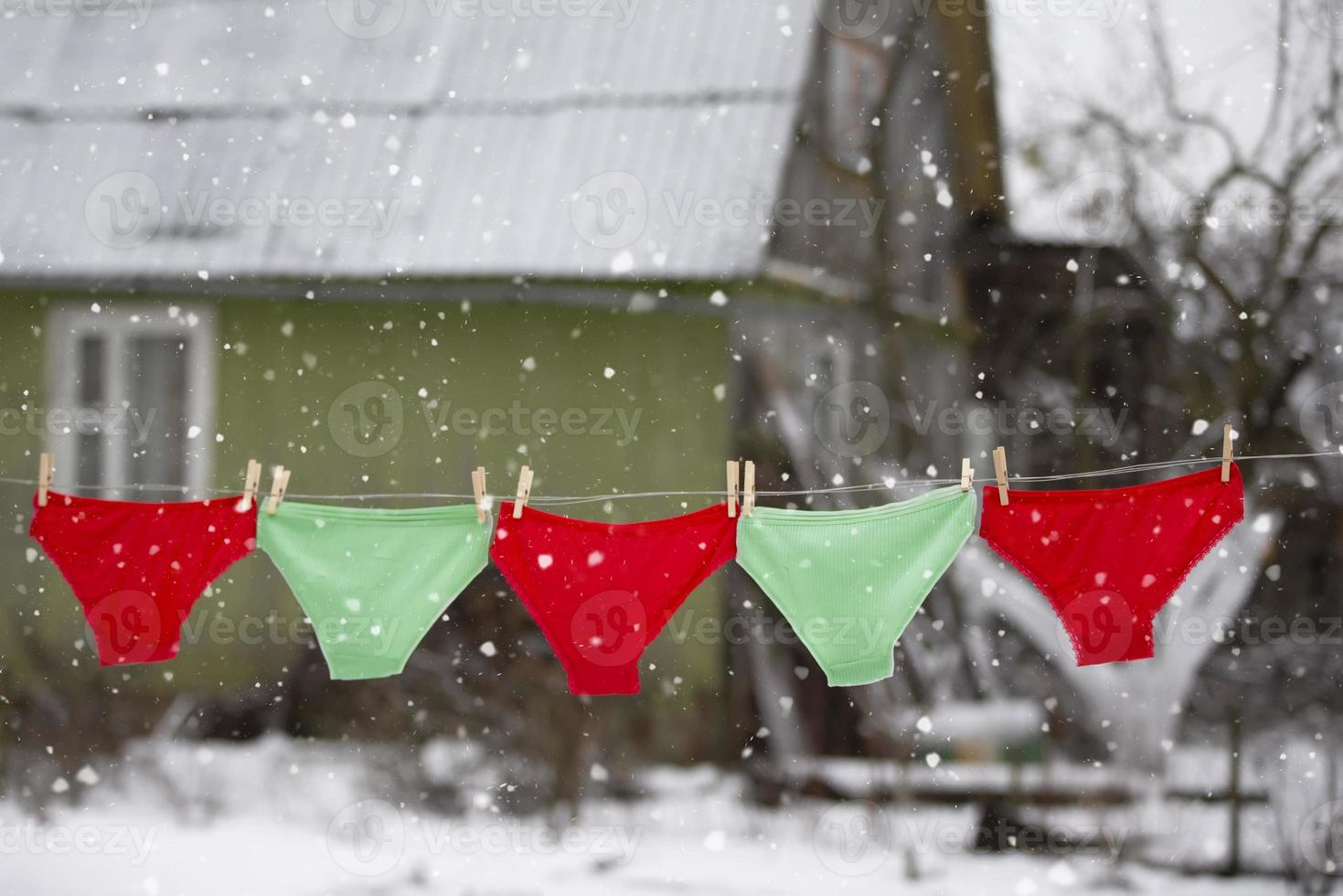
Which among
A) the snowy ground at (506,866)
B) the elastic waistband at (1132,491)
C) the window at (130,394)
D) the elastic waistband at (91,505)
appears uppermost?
the window at (130,394)

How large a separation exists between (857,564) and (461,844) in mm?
1877

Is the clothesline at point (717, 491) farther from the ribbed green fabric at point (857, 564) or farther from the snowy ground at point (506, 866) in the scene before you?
the snowy ground at point (506, 866)

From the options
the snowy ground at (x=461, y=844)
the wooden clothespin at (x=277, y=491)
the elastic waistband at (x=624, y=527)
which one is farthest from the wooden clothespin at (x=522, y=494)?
the snowy ground at (x=461, y=844)

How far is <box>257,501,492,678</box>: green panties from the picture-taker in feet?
10.4

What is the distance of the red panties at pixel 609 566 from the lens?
3131 millimetres

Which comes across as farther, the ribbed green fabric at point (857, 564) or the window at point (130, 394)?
the window at point (130, 394)

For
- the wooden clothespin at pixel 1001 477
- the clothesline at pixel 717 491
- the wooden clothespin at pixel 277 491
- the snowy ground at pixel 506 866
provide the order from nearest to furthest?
the wooden clothespin at pixel 1001 477
the wooden clothespin at pixel 277 491
the clothesline at pixel 717 491
the snowy ground at pixel 506 866

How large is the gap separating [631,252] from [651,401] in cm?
52

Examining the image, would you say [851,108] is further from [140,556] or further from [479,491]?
[140,556]

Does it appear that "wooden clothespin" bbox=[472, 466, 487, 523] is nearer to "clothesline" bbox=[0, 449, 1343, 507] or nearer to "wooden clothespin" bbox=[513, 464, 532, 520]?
"wooden clothespin" bbox=[513, 464, 532, 520]

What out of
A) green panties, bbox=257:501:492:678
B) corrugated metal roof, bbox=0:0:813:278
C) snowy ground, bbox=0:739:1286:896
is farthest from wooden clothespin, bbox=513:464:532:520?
snowy ground, bbox=0:739:1286:896

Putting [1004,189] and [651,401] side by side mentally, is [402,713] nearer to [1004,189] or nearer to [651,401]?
[651,401]

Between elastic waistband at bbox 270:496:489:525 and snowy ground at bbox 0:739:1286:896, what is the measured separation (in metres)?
1.31

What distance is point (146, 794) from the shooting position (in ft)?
13.8
